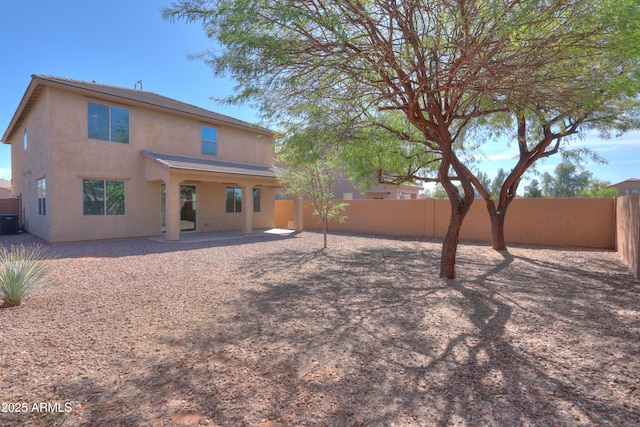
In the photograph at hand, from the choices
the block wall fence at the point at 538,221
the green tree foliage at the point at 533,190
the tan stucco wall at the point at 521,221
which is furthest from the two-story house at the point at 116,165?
the green tree foliage at the point at 533,190

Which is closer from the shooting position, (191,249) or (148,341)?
(148,341)

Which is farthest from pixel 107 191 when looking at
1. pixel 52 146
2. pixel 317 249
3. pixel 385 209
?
pixel 385 209

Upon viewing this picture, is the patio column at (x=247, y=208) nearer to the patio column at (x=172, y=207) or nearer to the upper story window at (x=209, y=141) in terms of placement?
the upper story window at (x=209, y=141)

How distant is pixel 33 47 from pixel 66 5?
2789mm

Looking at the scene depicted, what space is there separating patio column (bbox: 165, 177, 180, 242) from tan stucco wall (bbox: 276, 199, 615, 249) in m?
9.54

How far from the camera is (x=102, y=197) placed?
40.6 ft

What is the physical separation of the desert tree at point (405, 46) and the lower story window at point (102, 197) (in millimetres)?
8965

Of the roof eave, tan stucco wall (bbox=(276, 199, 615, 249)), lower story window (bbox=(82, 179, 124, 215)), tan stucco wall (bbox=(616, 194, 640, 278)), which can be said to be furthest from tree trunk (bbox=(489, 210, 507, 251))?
the roof eave

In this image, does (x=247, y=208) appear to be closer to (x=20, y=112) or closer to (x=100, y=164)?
(x=100, y=164)

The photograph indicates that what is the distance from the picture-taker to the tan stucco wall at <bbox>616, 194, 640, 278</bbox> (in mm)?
7293

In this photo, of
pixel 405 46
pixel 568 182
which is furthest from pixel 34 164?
pixel 568 182

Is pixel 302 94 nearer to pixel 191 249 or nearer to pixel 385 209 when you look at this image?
pixel 191 249

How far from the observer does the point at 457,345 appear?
3.76 meters

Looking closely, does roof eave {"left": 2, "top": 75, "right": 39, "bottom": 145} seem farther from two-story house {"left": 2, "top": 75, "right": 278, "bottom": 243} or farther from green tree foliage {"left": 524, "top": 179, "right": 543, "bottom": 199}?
green tree foliage {"left": 524, "top": 179, "right": 543, "bottom": 199}
